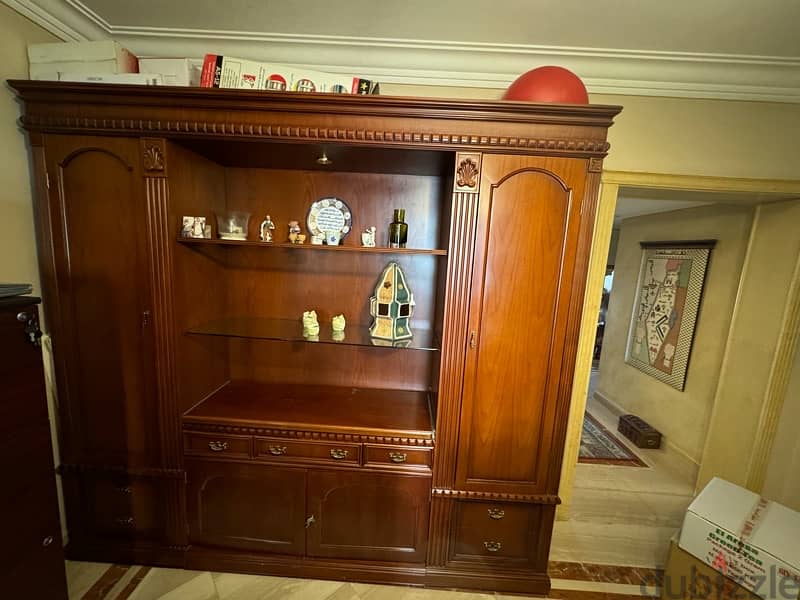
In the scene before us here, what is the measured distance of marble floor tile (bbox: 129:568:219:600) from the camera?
4.65 feet

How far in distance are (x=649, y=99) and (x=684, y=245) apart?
176 cm

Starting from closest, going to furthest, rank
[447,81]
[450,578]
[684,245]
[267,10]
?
[267,10] < [450,578] < [447,81] < [684,245]

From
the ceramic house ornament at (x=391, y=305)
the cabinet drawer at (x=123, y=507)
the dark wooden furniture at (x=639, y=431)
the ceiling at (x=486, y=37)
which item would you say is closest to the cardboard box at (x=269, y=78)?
the ceiling at (x=486, y=37)

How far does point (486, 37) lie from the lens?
1.44m

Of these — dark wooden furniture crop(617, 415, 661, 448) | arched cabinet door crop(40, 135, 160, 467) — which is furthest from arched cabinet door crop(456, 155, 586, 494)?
dark wooden furniture crop(617, 415, 661, 448)

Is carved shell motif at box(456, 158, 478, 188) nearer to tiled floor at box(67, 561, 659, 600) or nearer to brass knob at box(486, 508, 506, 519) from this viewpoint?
brass knob at box(486, 508, 506, 519)

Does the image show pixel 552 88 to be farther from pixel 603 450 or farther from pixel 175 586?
pixel 603 450

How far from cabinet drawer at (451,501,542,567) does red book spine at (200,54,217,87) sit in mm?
2150

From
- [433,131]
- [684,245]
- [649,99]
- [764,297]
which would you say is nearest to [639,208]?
[684,245]

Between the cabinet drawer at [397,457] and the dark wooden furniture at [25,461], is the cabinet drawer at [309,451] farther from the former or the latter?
the dark wooden furniture at [25,461]

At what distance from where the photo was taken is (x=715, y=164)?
5.35 feet

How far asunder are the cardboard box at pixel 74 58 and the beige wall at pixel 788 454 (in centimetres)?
369

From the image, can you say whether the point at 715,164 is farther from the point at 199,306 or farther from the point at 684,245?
the point at 199,306

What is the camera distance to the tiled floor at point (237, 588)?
56.2 inches
